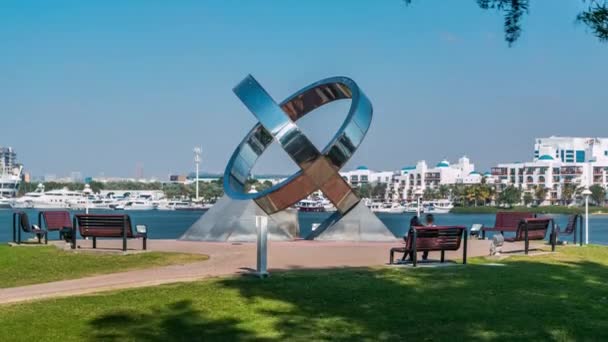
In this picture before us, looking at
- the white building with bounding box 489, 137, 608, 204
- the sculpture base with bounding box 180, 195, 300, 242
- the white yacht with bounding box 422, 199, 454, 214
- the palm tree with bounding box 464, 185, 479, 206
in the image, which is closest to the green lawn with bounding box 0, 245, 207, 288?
the sculpture base with bounding box 180, 195, 300, 242

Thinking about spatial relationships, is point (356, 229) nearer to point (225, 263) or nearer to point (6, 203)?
point (225, 263)

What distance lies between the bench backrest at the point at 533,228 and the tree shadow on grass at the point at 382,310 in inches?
199

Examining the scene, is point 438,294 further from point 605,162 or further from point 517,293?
point 605,162

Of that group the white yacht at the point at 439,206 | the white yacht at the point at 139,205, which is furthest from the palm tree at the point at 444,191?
the white yacht at the point at 139,205

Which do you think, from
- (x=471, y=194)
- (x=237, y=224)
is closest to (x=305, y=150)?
(x=237, y=224)

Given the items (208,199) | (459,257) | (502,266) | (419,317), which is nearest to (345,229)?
(459,257)

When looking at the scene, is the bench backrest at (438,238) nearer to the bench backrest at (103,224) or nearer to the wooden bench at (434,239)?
the wooden bench at (434,239)

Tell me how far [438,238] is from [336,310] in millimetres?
5022

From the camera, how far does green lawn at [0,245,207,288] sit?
1274cm

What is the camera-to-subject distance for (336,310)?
918cm

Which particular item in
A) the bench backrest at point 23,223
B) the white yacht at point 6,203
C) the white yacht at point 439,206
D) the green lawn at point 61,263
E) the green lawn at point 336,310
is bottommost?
the white yacht at point 6,203

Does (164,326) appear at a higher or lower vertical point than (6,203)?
higher

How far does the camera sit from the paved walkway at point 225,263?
11023mm

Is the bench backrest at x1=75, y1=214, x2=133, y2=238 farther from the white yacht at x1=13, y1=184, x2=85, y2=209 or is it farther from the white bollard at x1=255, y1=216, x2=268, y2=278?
the white yacht at x1=13, y1=184, x2=85, y2=209
